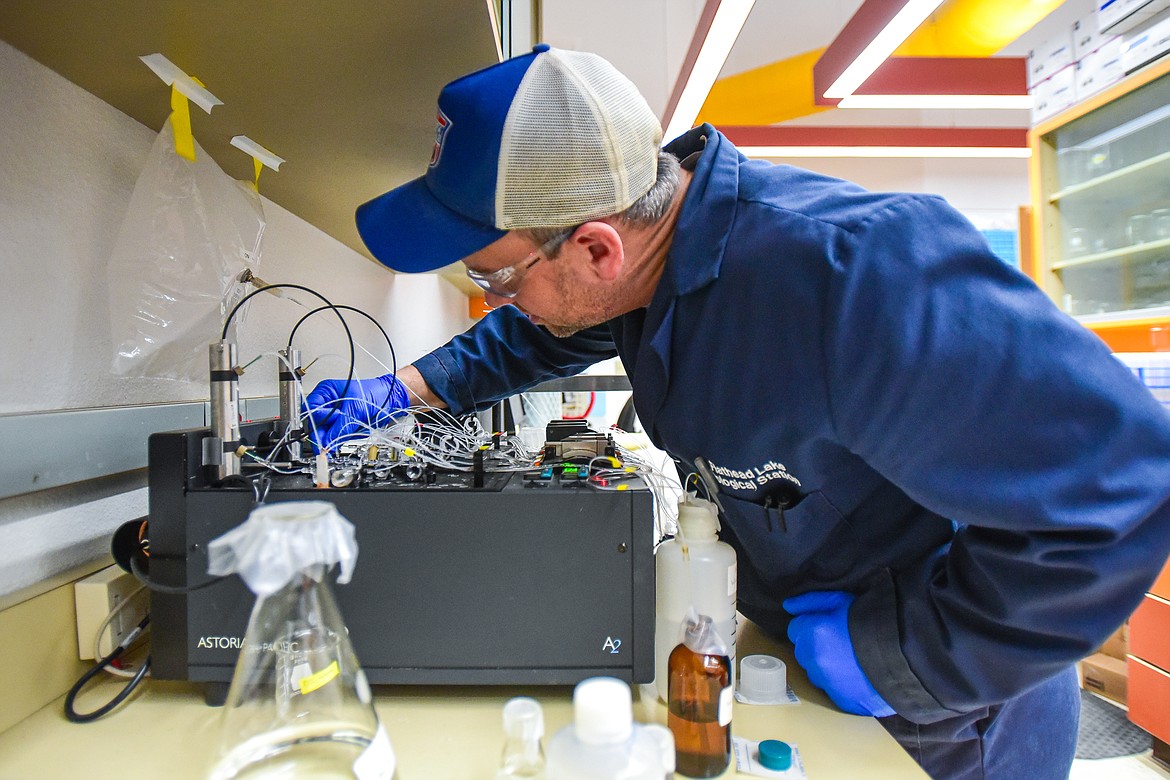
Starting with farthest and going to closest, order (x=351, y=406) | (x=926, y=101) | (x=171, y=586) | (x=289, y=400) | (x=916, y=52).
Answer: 1. (x=916, y=52)
2. (x=926, y=101)
3. (x=351, y=406)
4. (x=289, y=400)
5. (x=171, y=586)

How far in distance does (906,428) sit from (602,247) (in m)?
0.42

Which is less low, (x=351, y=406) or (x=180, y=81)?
(x=180, y=81)

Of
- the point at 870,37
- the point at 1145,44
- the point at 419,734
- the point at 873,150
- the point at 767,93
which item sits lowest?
the point at 419,734

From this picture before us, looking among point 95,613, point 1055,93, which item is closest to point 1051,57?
point 1055,93

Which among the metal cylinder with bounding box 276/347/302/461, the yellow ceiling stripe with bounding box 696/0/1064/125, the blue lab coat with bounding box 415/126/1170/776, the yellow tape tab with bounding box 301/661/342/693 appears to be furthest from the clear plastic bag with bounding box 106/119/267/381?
the yellow ceiling stripe with bounding box 696/0/1064/125

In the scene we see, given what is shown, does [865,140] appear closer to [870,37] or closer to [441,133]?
[870,37]

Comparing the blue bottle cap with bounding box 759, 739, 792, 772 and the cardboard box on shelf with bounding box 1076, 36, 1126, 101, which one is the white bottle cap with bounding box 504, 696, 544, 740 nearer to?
the blue bottle cap with bounding box 759, 739, 792, 772

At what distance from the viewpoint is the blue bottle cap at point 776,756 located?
0.58 meters

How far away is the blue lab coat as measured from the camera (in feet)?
1.93

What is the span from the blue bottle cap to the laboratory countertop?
0.03m

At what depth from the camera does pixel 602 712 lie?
430 mm

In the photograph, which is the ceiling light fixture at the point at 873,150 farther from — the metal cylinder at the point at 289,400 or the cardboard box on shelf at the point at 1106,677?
the metal cylinder at the point at 289,400

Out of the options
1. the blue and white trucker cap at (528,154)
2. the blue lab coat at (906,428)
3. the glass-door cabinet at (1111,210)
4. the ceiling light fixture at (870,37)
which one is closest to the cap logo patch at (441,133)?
the blue and white trucker cap at (528,154)

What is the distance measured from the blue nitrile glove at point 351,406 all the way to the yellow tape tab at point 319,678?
38 centimetres
